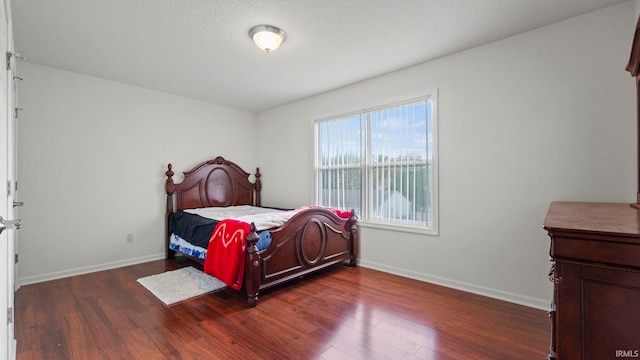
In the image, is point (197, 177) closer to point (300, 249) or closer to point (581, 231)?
point (300, 249)

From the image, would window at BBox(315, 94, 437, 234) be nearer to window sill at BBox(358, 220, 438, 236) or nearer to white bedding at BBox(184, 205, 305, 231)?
window sill at BBox(358, 220, 438, 236)

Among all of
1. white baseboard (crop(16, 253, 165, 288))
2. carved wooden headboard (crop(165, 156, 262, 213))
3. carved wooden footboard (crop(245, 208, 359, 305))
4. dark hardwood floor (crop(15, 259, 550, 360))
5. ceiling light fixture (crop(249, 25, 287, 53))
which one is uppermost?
ceiling light fixture (crop(249, 25, 287, 53))

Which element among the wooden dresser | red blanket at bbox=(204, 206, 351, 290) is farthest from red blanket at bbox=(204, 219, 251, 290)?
the wooden dresser

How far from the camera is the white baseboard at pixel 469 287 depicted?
2.48 metres

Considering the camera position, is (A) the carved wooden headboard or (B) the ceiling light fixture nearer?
(B) the ceiling light fixture

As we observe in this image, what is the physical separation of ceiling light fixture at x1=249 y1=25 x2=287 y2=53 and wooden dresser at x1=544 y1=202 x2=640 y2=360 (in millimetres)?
2399

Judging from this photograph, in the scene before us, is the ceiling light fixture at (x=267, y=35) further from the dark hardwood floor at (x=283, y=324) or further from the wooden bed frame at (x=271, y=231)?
the dark hardwood floor at (x=283, y=324)

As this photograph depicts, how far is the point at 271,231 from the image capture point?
2850 millimetres

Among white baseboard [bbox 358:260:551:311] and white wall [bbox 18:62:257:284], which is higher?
white wall [bbox 18:62:257:284]

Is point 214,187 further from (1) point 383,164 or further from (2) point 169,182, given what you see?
(1) point 383,164

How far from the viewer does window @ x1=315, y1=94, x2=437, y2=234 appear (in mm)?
3221

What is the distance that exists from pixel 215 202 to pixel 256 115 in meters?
1.88

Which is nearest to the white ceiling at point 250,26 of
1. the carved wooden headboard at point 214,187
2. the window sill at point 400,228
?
the carved wooden headboard at point 214,187

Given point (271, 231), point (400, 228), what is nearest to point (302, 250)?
point (271, 231)
